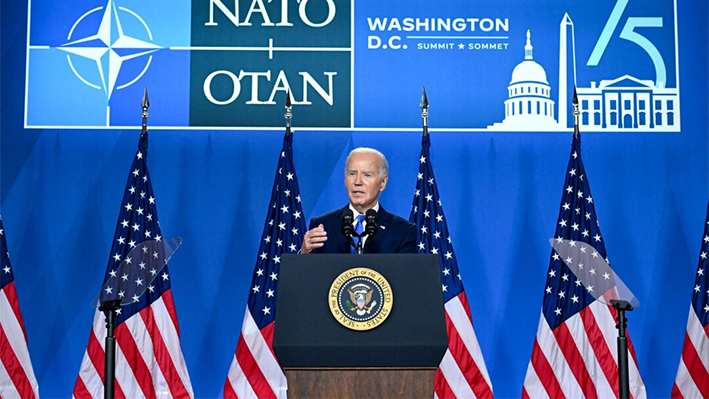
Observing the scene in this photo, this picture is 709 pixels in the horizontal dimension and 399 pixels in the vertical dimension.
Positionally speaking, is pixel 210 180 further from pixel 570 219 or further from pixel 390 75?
pixel 570 219

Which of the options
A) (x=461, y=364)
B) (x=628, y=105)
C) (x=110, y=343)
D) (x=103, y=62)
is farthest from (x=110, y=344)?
(x=628, y=105)

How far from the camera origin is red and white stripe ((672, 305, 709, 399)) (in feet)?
17.9

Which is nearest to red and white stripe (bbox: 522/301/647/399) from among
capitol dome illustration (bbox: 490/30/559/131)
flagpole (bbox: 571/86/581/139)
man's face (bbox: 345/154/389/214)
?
flagpole (bbox: 571/86/581/139)

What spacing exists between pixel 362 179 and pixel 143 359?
9.52 ft

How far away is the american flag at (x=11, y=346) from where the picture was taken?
214 inches

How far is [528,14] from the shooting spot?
6332 mm

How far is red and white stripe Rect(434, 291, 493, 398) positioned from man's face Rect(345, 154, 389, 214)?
7.83 ft

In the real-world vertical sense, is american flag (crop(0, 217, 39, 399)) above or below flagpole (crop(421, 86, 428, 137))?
below

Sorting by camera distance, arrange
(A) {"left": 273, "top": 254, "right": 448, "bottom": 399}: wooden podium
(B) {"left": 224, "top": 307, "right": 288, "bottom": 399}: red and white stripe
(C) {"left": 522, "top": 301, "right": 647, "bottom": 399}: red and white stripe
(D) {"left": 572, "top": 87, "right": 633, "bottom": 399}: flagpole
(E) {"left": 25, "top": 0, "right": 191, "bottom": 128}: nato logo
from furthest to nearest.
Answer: (E) {"left": 25, "top": 0, "right": 191, "bottom": 128}: nato logo → (B) {"left": 224, "top": 307, "right": 288, "bottom": 399}: red and white stripe → (C) {"left": 522, "top": 301, "right": 647, "bottom": 399}: red and white stripe → (D) {"left": 572, "top": 87, "right": 633, "bottom": 399}: flagpole → (A) {"left": 273, "top": 254, "right": 448, "bottom": 399}: wooden podium

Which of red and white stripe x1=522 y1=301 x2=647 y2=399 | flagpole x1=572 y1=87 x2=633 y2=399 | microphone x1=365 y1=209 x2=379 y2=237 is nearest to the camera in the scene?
microphone x1=365 y1=209 x2=379 y2=237

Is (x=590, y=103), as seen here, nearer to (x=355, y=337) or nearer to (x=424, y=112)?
(x=424, y=112)

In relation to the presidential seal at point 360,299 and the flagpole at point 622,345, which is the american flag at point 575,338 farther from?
the presidential seal at point 360,299

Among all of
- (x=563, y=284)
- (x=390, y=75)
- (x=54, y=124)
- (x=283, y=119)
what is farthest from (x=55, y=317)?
(x=563, y=284)

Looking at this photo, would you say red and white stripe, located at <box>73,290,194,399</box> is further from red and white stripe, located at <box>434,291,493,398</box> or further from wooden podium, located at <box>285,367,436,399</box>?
wooden podium, located at <box>285,367,436,399</box>
